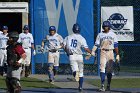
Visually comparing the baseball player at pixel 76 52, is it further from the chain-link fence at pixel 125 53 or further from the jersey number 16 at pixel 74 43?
the chain-link fence at pixel 125 53

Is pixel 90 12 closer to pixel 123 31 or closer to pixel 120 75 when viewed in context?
pixel 123 31

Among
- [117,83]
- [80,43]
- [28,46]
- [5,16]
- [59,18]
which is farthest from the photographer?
[5,16]

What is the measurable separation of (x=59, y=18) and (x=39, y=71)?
2500mm

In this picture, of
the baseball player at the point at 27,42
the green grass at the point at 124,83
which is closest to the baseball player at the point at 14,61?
the green grass at the point at 124,83

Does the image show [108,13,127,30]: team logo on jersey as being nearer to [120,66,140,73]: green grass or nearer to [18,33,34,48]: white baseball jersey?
[120,66,140,73]: green grass

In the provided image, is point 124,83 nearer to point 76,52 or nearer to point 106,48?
point 106,48

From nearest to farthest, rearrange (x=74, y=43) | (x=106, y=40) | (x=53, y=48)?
1. (x=74, y=43)
2. (x=106, y=40)
3. (x=53, y=48)

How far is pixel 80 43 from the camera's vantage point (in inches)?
632

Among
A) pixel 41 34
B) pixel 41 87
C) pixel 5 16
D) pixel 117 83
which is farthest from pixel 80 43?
pixel 5 16

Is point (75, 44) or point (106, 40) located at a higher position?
point (106, 40)

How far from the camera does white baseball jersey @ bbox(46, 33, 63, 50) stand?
62.4 feet

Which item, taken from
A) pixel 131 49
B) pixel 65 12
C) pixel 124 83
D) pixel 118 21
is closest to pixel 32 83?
pixel 124 83

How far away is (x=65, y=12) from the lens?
74.8 feet

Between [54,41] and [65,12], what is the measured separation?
13.0 ft
